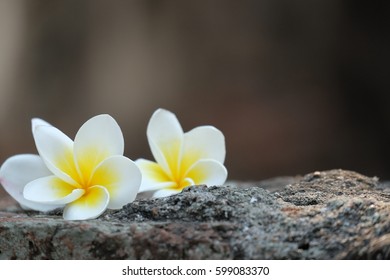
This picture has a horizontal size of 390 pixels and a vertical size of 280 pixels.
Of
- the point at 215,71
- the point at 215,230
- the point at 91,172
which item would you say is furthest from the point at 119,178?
the point at 215,71

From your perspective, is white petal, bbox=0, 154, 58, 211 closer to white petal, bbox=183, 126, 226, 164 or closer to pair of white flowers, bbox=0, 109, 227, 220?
pair of white flowers, bbox=0, 109, 227, 220

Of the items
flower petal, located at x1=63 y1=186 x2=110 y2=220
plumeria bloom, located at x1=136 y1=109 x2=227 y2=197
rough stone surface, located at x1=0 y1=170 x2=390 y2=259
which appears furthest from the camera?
plumeria bloom, located at x1=136 y1=109 x2=227 y2=197

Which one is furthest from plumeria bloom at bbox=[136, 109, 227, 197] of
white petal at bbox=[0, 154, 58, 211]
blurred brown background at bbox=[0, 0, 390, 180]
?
blurred brown background at bbox=[0, 0, 390, 180]

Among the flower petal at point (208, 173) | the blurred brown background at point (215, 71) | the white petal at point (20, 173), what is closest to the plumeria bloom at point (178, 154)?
the flower petal at point (208, 173)

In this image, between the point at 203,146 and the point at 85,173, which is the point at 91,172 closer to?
the point at 85,173

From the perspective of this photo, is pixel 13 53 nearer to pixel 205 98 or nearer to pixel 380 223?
pixel 205 98

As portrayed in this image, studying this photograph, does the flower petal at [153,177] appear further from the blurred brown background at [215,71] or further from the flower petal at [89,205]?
the blurred brown background at [215,71]
